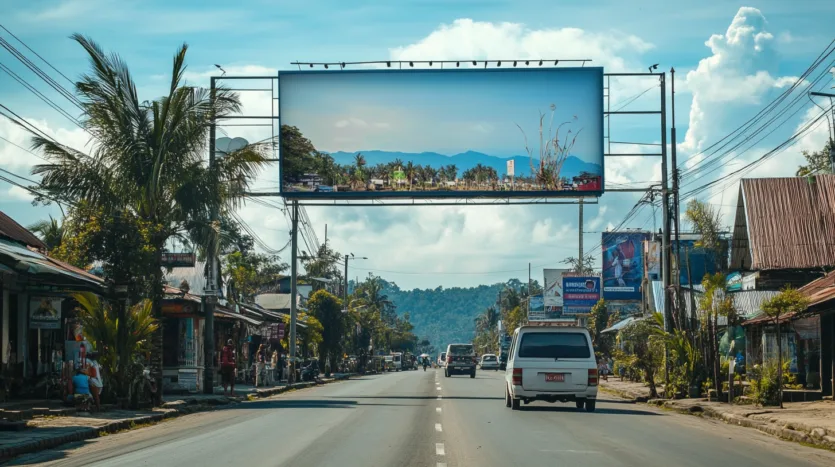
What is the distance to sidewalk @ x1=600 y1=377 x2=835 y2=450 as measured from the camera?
17984 mm

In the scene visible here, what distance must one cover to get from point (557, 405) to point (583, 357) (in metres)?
4.06

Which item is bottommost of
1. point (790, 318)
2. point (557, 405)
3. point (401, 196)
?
point (557, 405)

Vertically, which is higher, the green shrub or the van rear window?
the van rear window

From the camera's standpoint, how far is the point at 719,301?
30078 mm

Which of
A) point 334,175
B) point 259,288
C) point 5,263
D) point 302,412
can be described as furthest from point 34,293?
point 259,288

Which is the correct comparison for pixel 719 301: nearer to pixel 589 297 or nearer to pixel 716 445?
pixel 716 445

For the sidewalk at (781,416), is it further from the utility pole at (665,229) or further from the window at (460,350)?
the window at (460,350)

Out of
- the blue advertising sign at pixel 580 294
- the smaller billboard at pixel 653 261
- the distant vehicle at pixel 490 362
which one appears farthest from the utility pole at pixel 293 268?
the distant vehicle at pixel 490 362

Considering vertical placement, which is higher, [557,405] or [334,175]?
[334,175]

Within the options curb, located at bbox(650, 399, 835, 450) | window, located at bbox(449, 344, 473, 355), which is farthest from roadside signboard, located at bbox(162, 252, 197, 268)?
window, located at bbox(449, 344, 473, 355)

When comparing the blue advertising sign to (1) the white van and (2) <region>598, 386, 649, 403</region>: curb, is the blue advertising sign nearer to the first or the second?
(2) <region>598, 386, 649, 403</region>: curb

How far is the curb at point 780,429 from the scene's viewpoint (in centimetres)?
1735

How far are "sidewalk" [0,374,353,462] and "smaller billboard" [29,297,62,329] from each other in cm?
393

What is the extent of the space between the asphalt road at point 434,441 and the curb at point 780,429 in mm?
426
